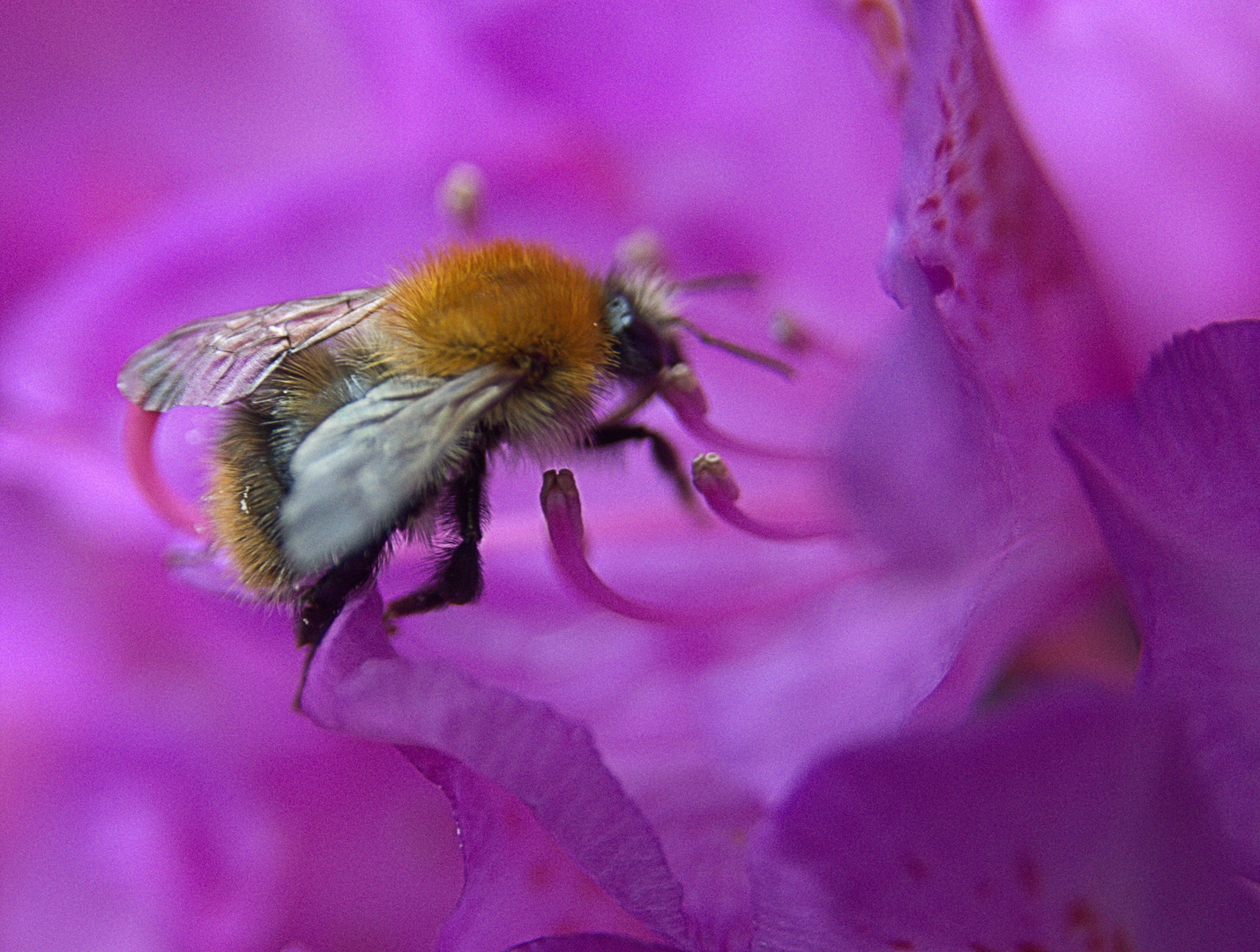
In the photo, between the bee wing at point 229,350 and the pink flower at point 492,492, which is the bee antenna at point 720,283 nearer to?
the pink flower at point 492,492

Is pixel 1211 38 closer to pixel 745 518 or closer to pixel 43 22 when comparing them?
pixel 745 518

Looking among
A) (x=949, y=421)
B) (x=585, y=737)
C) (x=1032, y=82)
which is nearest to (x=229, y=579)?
(x=585, y=737)

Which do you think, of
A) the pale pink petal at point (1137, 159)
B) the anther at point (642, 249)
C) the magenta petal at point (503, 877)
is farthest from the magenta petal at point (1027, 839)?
the anther at point (642, 249)

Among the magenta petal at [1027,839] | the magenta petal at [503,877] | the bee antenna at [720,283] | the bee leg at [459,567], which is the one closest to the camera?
the magenta petal at [1027,839]

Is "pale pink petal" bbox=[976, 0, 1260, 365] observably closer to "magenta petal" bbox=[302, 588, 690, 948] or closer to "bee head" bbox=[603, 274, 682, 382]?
"bee head" bbox=[603, 274, 682, 382]

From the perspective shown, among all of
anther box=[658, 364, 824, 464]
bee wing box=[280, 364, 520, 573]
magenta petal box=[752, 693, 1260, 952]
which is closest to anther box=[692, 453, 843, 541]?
anther box=[658, 364, 824, 464]
